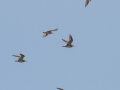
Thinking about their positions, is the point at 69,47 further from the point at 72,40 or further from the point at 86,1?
the point at 86,1

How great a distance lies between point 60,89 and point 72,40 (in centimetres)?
916

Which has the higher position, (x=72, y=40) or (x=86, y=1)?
(x=72, y=40)

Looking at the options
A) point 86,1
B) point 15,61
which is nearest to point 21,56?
point 15,61

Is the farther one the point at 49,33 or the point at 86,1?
the point at 49,33

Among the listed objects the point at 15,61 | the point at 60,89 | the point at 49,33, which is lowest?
the point at 60,89

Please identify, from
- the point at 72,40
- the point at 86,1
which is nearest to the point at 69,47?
the point at 72,40

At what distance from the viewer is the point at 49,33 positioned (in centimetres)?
6200

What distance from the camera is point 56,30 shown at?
61031 millimetres

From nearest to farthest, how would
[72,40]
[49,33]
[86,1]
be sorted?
[86,1]
[72,40]
[49,33]

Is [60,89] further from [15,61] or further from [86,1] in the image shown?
[86,1]

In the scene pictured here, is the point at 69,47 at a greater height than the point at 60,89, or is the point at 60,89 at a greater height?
the point at 69,47

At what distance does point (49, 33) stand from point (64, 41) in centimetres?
447

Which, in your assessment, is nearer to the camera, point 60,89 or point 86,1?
point 86,1

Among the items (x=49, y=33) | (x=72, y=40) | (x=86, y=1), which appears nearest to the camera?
(x=86, y=1)
